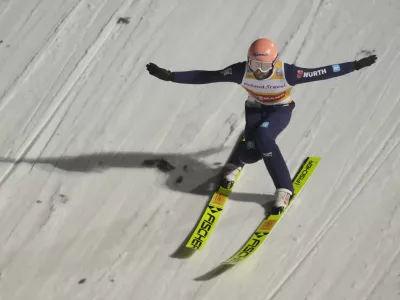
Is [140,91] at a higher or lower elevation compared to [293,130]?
lower

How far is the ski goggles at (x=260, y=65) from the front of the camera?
12.5 feet

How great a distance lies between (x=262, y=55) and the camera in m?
3.78

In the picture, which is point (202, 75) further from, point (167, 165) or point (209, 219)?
point (209, 219)

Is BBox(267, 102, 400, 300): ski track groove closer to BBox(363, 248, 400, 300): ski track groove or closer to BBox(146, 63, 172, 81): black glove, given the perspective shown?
BBox(363, 248, 400, 300): ski track groove

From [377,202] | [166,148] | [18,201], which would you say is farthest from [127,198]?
[377,202]

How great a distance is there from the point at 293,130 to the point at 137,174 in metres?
1.48

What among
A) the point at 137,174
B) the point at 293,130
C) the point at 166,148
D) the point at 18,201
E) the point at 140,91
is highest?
the point at 293,130

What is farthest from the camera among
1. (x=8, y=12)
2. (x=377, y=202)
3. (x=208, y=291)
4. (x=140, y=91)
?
(x=8, y=12)

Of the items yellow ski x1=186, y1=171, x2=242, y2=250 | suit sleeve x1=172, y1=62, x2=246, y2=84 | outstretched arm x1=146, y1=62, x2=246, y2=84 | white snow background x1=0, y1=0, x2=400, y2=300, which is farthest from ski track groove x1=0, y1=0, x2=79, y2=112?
yellow ski x1=186, y1=171, x2=242, y2=250

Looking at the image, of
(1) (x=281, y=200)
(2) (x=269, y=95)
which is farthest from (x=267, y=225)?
(2) (x=269, y=95)

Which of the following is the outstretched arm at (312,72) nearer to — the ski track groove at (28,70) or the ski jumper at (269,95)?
the ski jumper at (269,95)

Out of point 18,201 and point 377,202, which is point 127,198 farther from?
point 377,202

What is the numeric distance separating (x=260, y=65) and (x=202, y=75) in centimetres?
48

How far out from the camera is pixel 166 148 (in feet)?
16.3
